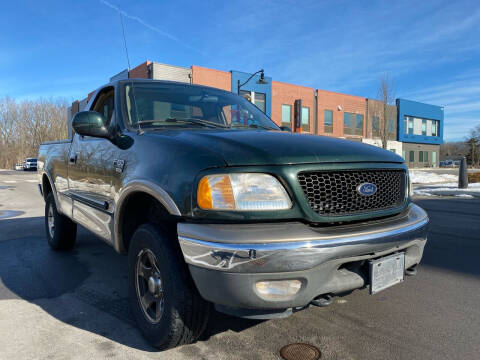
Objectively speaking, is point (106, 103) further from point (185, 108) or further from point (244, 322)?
point (244, 322)

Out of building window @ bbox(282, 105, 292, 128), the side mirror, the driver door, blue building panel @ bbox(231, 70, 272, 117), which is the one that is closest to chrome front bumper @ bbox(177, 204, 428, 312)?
the driver door

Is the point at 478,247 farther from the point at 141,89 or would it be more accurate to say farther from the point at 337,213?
the point at 141,89

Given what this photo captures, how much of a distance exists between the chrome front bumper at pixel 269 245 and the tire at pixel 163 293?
0.19m

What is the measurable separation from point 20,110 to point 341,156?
79.5 meters

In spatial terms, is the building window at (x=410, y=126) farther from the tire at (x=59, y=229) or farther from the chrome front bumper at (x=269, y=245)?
the chrome front bumper at (x=269, y=245)

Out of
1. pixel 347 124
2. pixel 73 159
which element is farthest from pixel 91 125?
pixel 347 124

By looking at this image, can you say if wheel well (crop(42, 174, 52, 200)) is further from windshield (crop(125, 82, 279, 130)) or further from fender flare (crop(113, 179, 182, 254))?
fender flare (crop(113, 179, 182, 254))

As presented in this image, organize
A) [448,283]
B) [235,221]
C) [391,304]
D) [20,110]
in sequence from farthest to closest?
[20,110], [448,283], [391,304], [235,221]

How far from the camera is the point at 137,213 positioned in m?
2.71

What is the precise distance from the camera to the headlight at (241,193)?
1898 millimetres

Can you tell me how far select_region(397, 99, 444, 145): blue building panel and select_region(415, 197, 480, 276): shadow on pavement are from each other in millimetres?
41903

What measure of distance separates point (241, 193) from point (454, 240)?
180 inches

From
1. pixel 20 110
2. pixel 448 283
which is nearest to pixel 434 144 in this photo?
pixel 448 283

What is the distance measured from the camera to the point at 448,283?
3535mm
